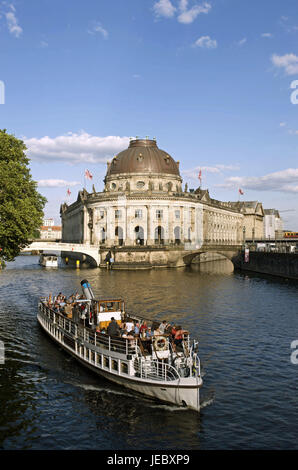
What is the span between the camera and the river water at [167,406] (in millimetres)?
16484

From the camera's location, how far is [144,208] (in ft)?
330

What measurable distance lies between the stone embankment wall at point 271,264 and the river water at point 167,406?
29222mm

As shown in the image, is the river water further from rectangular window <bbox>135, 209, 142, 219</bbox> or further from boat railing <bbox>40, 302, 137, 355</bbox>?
rectangular window <bbox>135, 209, 142, 219</bbox>

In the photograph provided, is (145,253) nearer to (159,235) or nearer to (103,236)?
(159,235)

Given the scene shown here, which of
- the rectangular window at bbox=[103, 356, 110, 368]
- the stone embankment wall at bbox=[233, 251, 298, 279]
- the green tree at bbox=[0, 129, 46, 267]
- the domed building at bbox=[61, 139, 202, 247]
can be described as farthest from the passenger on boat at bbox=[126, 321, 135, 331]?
the domed building at bbox=[61, 139, 202, 247]

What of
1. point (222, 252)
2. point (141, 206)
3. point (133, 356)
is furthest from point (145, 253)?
point (133, 356)

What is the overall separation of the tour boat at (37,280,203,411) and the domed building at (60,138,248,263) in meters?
65.2

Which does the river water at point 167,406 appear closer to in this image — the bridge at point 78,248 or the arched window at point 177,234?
the bridge at point 78,248

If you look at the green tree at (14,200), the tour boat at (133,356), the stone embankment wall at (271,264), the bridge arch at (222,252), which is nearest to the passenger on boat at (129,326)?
the tour boat at (133,356)

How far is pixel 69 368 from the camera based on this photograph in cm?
2495

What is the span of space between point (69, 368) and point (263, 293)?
34126 mm

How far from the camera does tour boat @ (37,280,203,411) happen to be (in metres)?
18.8

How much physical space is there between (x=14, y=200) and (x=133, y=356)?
20.6m

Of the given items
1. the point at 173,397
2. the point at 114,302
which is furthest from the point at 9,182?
the point at 173,397
